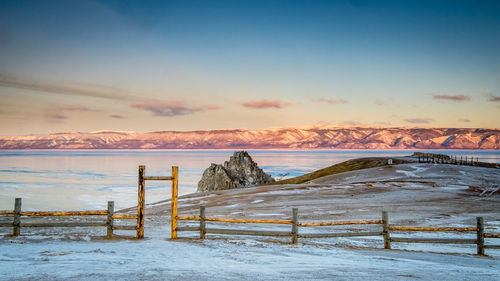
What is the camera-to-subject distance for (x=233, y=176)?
6366 centimetres

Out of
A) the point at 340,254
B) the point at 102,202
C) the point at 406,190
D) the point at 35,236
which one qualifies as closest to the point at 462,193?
the point at 406,190

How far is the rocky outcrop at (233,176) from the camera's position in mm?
59750

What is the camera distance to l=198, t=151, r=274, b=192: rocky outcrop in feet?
196

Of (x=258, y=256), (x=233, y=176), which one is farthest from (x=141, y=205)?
(x=233, y=176)

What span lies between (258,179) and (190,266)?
54580 mm

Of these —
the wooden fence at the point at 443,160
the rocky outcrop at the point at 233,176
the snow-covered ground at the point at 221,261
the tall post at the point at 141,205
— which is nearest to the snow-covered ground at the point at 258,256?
the snow-covered ground at the point at 221,261

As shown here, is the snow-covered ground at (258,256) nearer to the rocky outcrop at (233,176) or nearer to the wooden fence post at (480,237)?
the wooden fence post at (480,237)

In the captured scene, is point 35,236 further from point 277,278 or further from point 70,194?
point 70,194

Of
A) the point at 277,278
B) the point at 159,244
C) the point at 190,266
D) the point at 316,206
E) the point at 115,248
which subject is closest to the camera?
the point at 277,278

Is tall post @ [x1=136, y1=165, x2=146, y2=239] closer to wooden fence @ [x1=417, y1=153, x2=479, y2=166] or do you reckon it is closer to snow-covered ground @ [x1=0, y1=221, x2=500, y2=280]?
snow-covered ground @ [x1=0, y1=221, x2=500, y2=280]

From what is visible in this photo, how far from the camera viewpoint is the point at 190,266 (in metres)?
12.1

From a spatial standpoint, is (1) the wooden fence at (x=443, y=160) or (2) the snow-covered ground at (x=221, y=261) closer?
(2) the snow-covered ground at (x=221, y=261)

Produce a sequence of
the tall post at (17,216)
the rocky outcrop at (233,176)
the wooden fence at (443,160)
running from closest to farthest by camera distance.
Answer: the tall post at (17,216) → the rocky outcrop at (233,176) → the wooden fence at (443,160)

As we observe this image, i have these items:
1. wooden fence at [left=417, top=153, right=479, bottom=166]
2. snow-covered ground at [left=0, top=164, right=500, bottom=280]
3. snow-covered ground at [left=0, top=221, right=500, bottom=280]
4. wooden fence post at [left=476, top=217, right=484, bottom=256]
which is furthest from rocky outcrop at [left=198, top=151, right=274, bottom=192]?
wooden fence post at [left=476, top=217, right=484, bottom=256]
